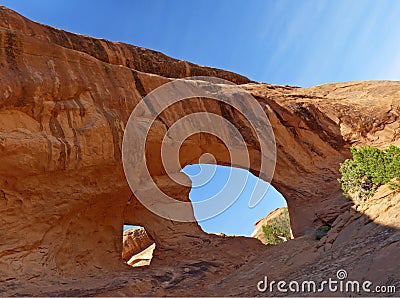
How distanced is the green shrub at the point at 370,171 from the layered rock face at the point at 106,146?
4.28 ft

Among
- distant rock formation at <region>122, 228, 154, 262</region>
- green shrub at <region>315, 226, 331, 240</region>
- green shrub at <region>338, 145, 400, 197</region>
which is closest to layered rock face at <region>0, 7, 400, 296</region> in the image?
green shrub at <region>315, 226, 331, 240</region>

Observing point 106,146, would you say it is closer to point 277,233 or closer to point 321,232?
point 321,232

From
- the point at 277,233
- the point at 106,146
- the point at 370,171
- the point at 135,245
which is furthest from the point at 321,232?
the point at 135,245

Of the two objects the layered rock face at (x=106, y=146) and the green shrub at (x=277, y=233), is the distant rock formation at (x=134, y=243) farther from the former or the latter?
the layered rock face at (x=106, y=146)

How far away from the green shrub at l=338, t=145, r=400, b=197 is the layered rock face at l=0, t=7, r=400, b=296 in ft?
4.28

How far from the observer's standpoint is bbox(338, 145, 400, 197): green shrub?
12375mm

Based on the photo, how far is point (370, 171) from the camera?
12953mm

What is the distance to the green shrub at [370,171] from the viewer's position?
40.6 ft

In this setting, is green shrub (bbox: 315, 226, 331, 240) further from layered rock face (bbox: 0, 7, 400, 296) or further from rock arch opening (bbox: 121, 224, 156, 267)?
rock arch opening (bbox: 121, 224, 156, 267)

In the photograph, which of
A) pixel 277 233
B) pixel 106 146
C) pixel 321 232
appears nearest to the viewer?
pixel 321 232

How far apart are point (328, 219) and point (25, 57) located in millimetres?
13272

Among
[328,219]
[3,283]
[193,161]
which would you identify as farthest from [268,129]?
[3,283]

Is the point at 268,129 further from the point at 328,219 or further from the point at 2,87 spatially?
the point at 2,87

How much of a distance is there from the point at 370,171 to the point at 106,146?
32.5ft
